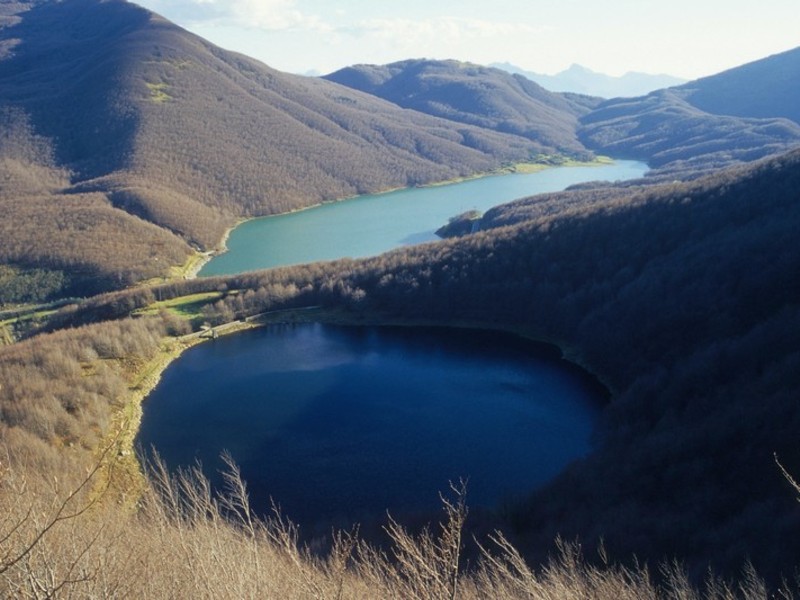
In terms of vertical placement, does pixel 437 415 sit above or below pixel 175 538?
below

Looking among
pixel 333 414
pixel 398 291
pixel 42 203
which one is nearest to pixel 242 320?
pixel 398 291

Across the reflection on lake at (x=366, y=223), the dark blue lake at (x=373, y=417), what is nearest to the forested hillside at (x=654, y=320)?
the dark blue lake at (x=373, y=417)

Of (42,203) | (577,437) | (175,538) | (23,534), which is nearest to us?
(23,534)

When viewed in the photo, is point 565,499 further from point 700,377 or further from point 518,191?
point 518,191

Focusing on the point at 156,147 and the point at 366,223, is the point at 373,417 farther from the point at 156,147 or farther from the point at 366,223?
the point at 156,147

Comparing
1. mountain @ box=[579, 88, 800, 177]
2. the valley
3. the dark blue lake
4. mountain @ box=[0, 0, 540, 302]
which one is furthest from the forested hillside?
mountain @ box=[579, 88, 800, 177]

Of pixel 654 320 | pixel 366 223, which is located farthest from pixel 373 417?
pixel 366 223

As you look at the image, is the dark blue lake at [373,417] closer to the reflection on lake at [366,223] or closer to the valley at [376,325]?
the valley at [376,325]
